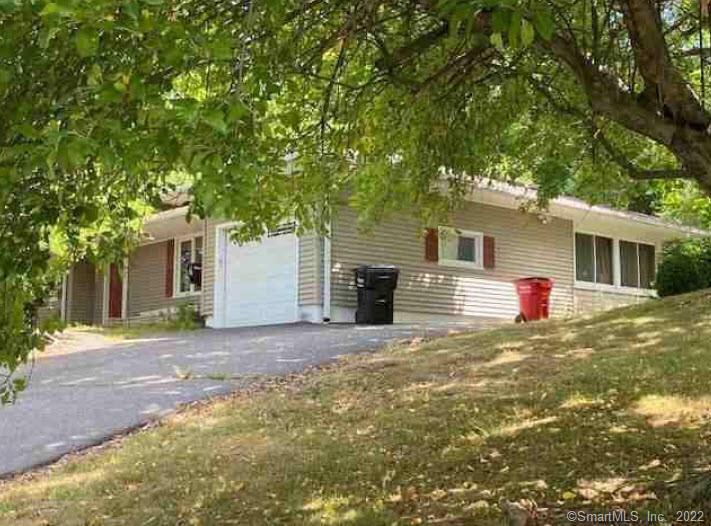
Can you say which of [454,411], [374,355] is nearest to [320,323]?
[374,355]

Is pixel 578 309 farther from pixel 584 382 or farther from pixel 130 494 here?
pixel 130 494

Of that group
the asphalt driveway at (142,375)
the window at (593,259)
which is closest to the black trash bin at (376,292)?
the asphalt driveway at (142,375)

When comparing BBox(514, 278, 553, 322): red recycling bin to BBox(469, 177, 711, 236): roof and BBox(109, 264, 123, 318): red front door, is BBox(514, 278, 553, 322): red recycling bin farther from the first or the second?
BBox(109, 264, 123, 318): red front door

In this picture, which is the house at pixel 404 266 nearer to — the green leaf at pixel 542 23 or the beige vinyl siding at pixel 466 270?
the beige vinyl siding at pixel 466 270

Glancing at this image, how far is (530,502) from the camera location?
5.34 metres

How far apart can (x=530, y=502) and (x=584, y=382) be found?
3652 millimetres

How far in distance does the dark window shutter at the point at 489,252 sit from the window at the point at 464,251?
10 cm

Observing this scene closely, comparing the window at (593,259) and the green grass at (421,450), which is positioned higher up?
the window at (593,259)

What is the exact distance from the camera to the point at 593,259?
22094 mm

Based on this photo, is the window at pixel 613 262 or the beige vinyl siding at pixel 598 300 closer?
the beige vinyl siding at pixel 598 300

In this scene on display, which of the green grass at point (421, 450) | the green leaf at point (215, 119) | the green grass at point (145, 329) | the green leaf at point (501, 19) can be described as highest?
the green leaf at point (501, 19)

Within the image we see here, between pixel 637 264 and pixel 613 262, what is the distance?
Answer: 989 millimetres

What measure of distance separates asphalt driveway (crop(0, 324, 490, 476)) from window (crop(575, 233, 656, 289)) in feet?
24.9

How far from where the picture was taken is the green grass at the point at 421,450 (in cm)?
570
